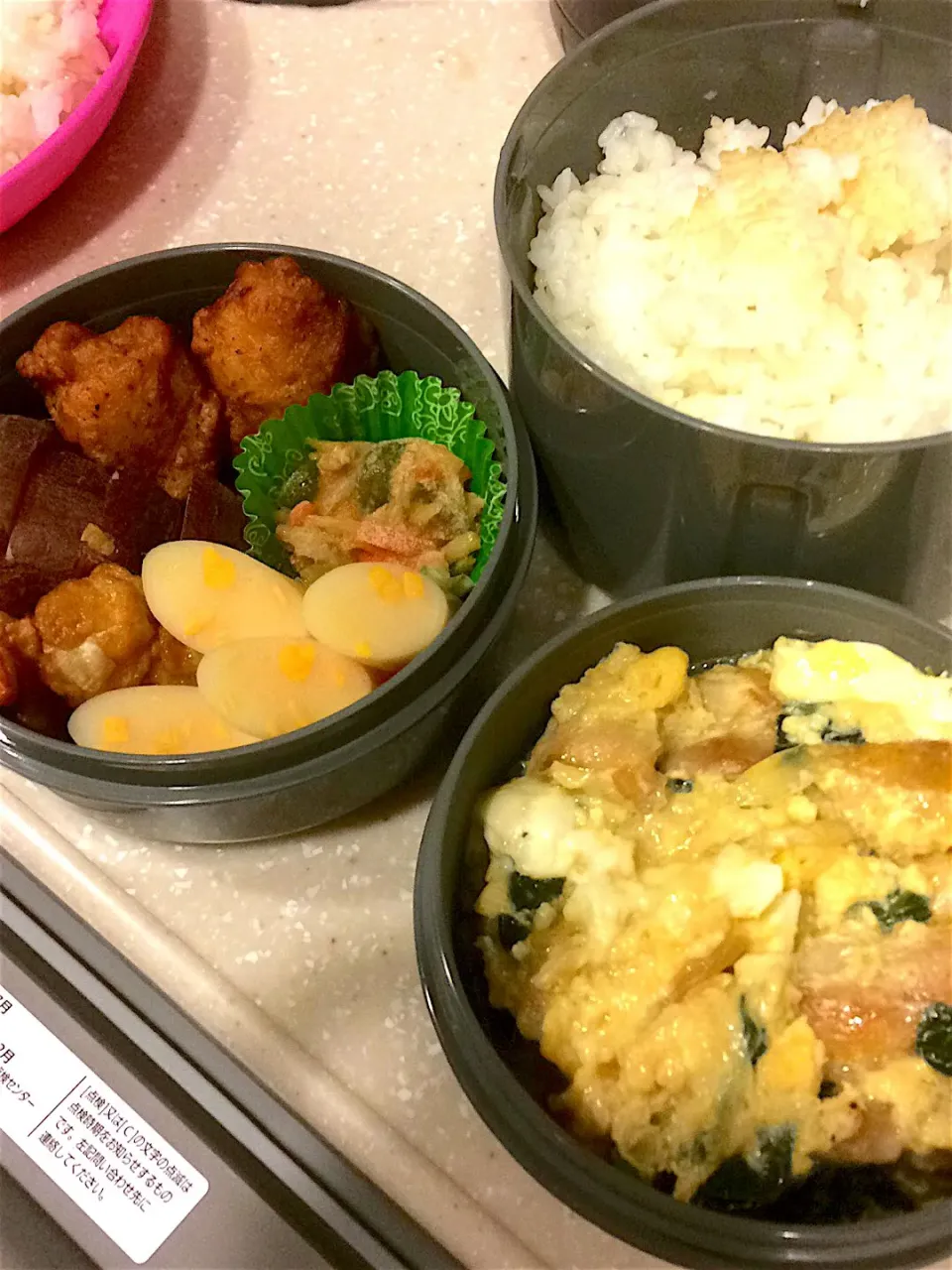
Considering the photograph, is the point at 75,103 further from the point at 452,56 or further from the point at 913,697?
the point at 913,697

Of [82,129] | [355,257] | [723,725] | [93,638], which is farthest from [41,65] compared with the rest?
[723,725]

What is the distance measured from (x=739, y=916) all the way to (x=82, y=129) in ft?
3.54

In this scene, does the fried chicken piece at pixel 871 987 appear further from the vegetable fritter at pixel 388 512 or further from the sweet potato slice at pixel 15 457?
the sweet potato slice at pixel 15 457

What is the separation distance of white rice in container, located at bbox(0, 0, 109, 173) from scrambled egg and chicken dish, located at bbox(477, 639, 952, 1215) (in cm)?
93

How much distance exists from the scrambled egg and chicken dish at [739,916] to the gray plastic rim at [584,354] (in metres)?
0.17

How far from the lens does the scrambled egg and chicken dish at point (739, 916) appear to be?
2.29 ft

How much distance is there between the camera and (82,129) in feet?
4.01

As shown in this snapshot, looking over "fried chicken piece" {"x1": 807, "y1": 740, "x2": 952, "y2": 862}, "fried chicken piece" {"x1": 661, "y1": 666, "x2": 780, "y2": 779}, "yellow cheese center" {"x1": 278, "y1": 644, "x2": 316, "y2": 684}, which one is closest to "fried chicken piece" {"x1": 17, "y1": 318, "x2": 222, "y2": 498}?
"yellow cheese center" {"x1": 278, "y1": 644, "x2": 316, "y2": 684}

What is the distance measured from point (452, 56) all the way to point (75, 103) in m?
0.48

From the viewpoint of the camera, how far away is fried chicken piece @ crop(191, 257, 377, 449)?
3.34ft

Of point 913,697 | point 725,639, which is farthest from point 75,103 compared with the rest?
point 913,697

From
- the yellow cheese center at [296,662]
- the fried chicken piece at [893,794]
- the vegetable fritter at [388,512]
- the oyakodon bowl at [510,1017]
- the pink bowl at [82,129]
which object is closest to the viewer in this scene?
the oyakodon bowl at [510,1017]

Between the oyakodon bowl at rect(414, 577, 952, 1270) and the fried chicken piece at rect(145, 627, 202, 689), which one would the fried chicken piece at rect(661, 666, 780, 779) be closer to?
the oyakodon bowl at rect(414, 577, 952, 1270)

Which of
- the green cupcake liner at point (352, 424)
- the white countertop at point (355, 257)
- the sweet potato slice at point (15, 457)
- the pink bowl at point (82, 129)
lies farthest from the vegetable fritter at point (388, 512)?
the pink bowl at point (82, 129)
